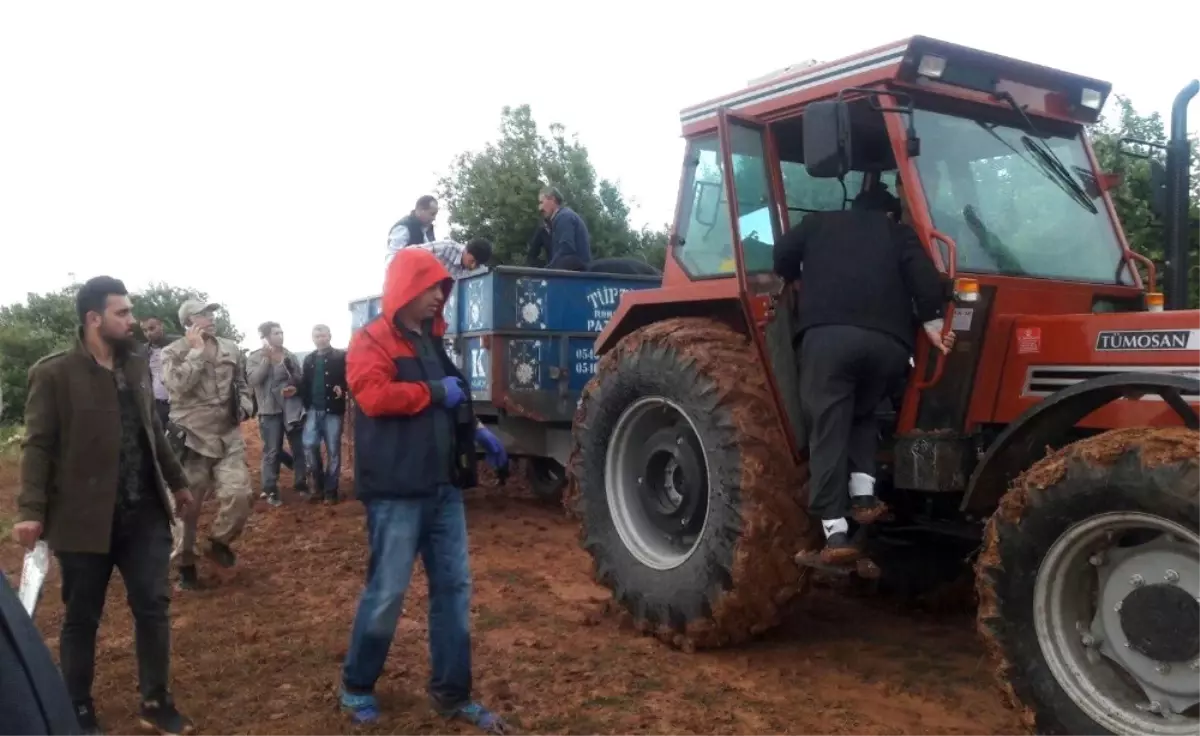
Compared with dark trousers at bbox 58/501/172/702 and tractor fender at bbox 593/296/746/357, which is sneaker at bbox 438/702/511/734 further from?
tractor fender at bbox 593/296/746/357

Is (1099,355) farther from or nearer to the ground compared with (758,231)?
nearer to the ground

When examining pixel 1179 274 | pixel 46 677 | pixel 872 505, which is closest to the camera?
pixel 46 677

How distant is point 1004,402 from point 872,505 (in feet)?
2.22

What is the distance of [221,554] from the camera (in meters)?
6.75

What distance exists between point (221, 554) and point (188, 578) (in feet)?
0.95

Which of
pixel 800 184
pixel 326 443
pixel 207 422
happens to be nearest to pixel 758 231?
pixel 800 184

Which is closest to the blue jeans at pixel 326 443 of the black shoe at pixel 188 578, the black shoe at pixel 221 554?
the black shoe at pixel 221 554

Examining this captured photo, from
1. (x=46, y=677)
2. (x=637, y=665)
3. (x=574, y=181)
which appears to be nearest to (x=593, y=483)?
(x=637, y=665)

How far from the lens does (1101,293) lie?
461cm

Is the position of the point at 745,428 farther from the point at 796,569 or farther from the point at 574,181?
the point at 574,181

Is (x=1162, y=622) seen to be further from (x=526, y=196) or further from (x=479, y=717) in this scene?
(x=526, y=196)

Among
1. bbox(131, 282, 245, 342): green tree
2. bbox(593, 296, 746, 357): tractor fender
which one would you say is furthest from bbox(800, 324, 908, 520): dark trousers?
bbox(131, 282, 245, 342): green tree

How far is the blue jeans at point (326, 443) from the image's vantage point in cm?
998

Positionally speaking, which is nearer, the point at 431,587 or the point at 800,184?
the point at 431,587
